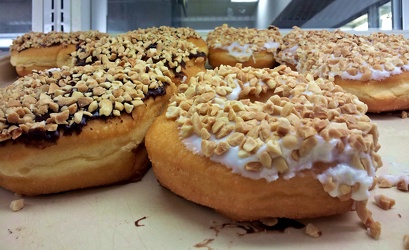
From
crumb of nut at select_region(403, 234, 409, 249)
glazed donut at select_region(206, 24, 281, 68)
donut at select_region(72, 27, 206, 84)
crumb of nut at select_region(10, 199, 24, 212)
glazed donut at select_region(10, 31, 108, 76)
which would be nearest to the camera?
crumb of nut at select_region(403, 234, 409, 249)

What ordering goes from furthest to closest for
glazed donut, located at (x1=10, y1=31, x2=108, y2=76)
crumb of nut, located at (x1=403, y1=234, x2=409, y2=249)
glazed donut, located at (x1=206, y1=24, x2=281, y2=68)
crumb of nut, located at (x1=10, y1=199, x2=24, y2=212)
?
1. glazed donut, located at (x1=206, y1=24, x2=281, y2=68)
2. glazed donut, located at (x1=10, y1=31, x2=108, y2=76)
3. crumb of nut, located at (x1=10, y1=199, x2=24, y2=212)
4. crumb of nut, located at (x1=403, y1=234, x2=409, y2=249)

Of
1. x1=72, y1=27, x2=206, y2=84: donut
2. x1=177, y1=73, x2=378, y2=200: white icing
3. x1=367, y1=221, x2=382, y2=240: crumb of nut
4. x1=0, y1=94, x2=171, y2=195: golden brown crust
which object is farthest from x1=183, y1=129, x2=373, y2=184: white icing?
x1=72, y1=27, x2=206, y2=84: donut

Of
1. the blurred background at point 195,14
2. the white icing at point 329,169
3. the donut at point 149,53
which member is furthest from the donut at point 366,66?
the blurred background at point 195,14

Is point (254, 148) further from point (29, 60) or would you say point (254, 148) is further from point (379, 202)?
point (29, 60)

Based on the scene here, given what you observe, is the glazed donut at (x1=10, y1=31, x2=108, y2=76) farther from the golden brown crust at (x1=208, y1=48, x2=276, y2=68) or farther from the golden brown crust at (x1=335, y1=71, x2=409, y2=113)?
the golden brown crust at (x1=335, y1=71, x2=409, y2=113)

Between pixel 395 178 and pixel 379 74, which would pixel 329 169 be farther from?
pixel 379 74

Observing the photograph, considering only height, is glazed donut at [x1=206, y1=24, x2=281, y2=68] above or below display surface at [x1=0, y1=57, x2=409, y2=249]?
above
